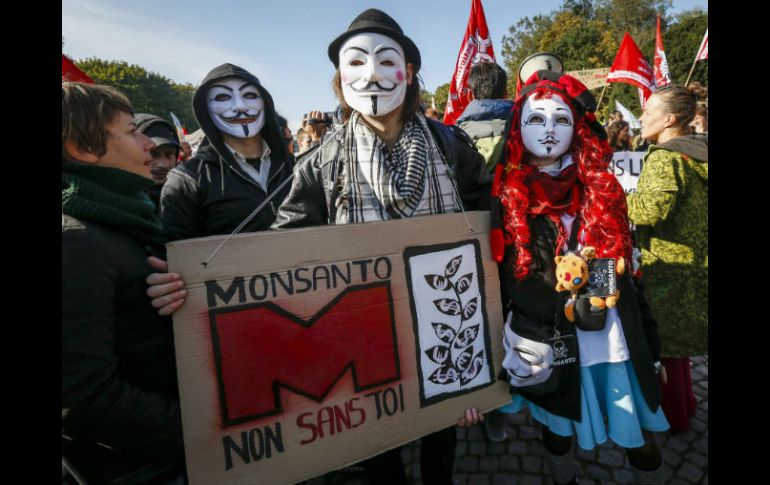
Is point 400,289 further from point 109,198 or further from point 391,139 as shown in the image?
point 109,198

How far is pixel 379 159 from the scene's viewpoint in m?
1.79

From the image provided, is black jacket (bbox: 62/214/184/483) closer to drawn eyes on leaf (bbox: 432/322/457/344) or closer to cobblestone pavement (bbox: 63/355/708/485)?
drawn eyes on leaf (bbox: 432/322/457/344)

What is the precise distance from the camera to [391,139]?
1.91 metres

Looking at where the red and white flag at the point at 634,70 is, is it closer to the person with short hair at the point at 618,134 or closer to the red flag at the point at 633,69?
the red flag at the point at 633,69

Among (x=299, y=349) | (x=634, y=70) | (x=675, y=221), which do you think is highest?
(x=634, y=70)

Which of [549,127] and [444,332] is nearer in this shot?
[444,332]

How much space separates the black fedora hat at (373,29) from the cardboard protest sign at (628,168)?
3.33 meters

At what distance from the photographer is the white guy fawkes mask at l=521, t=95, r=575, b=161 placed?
1.80 m

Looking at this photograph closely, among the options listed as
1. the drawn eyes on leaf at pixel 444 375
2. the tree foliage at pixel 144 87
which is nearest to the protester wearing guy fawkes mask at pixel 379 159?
the drawn eyes on leaf at pixel 444 375

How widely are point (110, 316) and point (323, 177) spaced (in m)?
1.01

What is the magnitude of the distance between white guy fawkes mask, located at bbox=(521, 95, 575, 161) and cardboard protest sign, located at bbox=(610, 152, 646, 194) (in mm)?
2817

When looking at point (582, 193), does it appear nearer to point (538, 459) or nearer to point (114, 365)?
point (538, 459)

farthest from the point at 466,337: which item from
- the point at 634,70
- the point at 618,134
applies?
the point at 634,70
